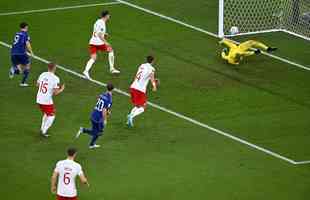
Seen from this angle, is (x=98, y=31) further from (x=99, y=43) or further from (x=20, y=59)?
(x=20, y=59)

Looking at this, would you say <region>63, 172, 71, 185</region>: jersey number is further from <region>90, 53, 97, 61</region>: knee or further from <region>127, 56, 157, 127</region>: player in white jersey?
<region>90, 53, 97, 61</region>: knee

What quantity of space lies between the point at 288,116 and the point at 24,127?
7660 millimetres

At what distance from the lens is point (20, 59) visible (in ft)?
118

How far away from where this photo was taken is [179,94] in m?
35.9

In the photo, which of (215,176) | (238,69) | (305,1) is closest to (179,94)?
(238,69)

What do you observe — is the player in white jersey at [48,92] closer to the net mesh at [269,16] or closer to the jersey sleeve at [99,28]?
the jersey sleeve at [99,28]

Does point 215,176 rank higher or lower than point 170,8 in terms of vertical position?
lower

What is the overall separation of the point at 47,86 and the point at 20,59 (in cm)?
450

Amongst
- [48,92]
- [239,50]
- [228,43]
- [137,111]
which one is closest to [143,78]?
[137,111]

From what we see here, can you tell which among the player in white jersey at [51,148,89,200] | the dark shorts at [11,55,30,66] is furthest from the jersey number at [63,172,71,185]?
the dark shorts at [11,55,30,66]

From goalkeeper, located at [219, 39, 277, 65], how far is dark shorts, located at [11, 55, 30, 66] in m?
6.78

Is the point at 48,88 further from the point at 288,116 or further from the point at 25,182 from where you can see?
the point at 288,116

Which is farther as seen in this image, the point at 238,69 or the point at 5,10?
the point at 5,10

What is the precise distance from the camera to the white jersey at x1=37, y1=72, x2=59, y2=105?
31.8m
